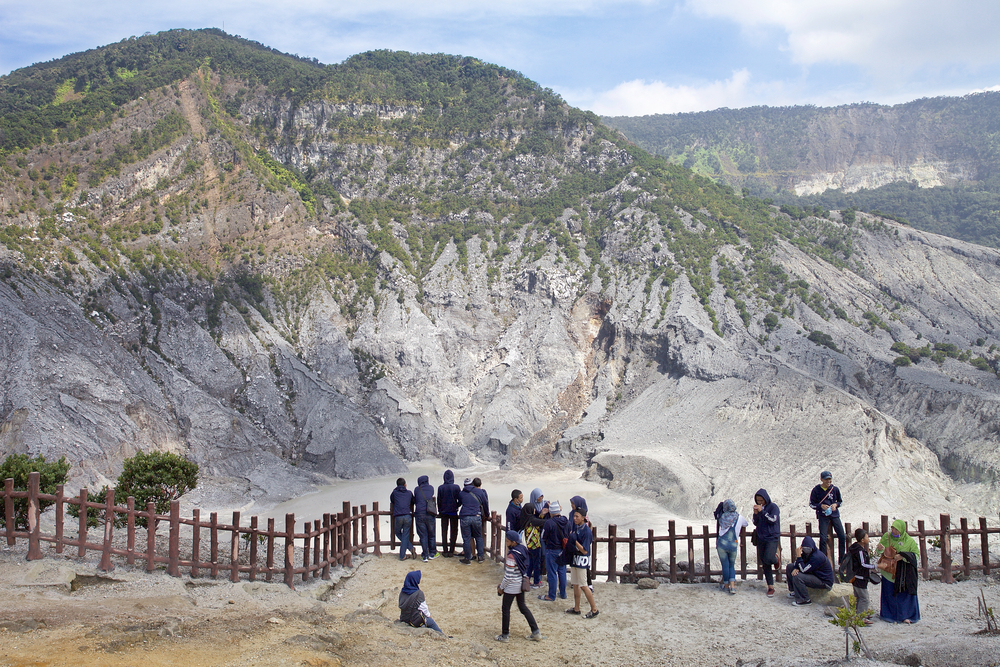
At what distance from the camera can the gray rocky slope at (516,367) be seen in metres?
29.9

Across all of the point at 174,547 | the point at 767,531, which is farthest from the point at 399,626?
the point at 767,531

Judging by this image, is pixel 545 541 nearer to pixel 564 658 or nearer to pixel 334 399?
pixel 564 658

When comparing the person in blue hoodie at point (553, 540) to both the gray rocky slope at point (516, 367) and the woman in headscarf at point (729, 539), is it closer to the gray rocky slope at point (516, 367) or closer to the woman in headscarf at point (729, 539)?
the woman in headscarf at point (729, 539)

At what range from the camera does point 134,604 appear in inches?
388

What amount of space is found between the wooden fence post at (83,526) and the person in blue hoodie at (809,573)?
38.3ft

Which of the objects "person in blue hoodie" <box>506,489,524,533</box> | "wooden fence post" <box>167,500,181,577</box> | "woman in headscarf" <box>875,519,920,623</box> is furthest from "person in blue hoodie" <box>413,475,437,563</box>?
"woman in headscarf" <box>875,519,920,623</box>

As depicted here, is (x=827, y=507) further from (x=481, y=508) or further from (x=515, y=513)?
(x=481, y=508)

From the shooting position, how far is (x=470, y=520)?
1422 centimetres

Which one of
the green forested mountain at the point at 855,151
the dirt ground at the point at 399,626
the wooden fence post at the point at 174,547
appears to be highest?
the green forested mountain at the point at 855,151

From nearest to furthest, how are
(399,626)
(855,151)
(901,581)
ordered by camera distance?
(399,626) < (901,581) < (855,151)

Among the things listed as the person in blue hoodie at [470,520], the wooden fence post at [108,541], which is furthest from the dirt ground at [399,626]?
the person in blue hoodie at [470,520]

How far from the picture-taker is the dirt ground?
8.30m

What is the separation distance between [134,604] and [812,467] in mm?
26744

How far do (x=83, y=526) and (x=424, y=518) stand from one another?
6132mm
